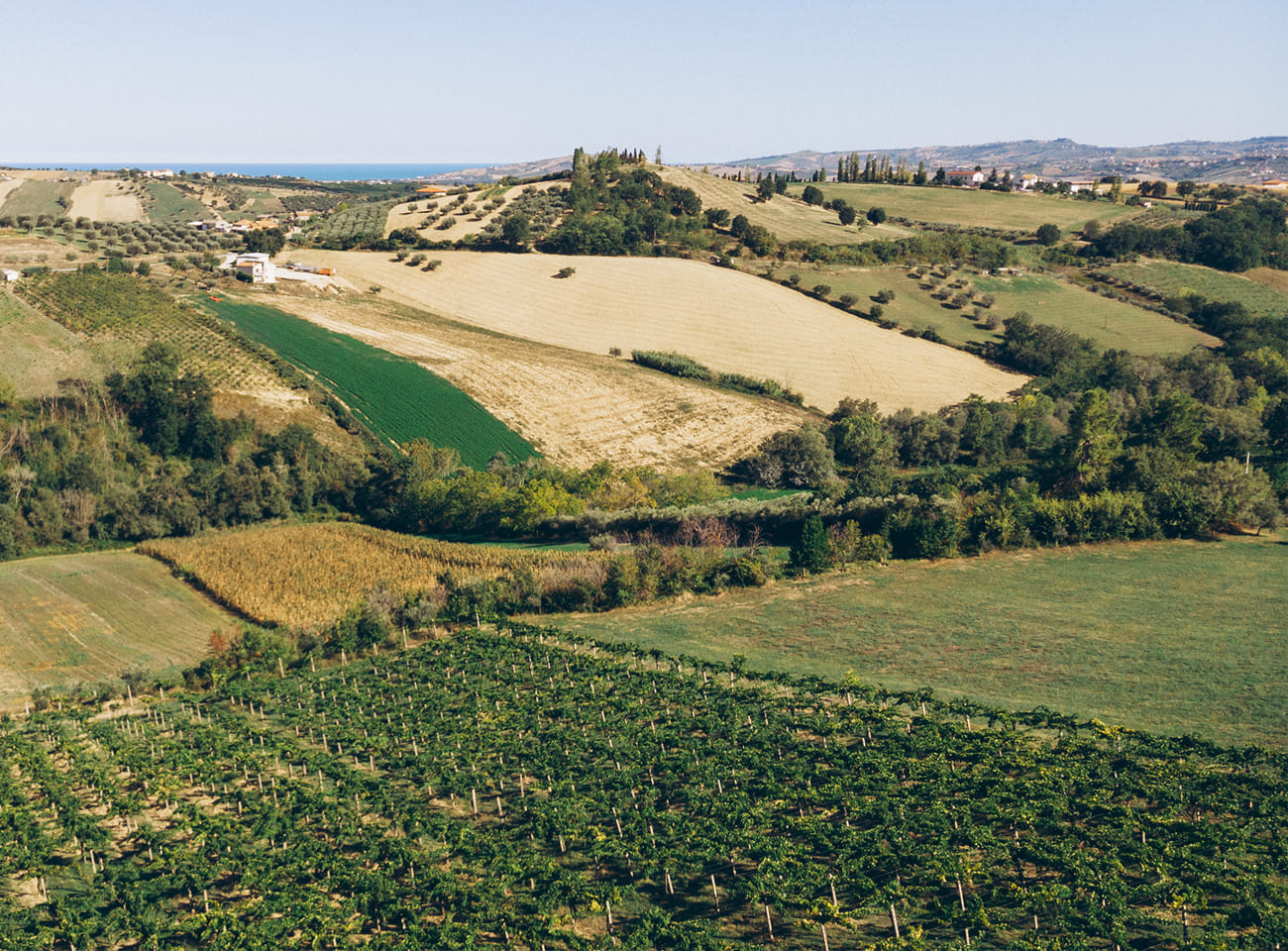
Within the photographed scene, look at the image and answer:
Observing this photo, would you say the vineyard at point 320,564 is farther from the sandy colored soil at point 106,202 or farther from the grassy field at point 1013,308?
the sandy colored soil at point 106,202

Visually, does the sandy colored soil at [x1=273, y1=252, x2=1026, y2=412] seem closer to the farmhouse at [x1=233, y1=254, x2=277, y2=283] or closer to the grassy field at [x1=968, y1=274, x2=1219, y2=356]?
the farmhouse at [x1=233, y1=254, x2=277, y2=283]

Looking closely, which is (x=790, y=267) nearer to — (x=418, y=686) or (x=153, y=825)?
(x=418, y=686)

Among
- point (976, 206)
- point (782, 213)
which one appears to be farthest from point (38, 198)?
point (976, 206)

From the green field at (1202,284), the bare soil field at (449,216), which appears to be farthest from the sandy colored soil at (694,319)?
the green field at (1202,284)

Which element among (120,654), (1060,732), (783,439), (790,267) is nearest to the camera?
(1060,732)

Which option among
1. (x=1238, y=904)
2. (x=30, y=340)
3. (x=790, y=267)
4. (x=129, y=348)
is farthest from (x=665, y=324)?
(x=1238, y=904)

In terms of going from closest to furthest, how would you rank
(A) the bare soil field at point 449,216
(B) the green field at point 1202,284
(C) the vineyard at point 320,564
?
(C) the vineyard at point 320,564, (B) the green field at point 1202,284, (A) the bare soil field at point 449,216
